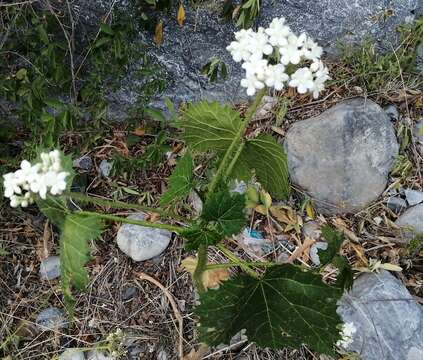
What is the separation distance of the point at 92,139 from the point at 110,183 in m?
0.25

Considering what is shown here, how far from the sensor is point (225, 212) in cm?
154

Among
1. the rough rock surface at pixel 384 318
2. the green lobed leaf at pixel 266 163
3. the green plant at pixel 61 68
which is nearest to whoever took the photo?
the green lobed leaf at pixel 266 163

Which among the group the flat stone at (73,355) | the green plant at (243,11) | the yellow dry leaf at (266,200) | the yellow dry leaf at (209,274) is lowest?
the flat stone at (73,355)

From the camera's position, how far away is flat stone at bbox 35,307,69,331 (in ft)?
7.60

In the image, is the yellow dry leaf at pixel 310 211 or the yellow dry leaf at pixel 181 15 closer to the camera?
the yellow dry leaf at pixel 310 211

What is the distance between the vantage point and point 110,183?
262 centimetres

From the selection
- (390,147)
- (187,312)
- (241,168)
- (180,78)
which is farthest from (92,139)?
(390,147)

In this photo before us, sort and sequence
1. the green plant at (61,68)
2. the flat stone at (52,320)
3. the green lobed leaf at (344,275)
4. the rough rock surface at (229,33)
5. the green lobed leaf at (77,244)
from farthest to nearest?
the rough rock surface at (229,33), the green plant at (61,68), the flat stone at (52,320), the green lobed leaf at (344,275), the green lobed leaf at (77,244)

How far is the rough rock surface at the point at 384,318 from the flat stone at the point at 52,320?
3.54ft

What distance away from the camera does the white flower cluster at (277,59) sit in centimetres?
138

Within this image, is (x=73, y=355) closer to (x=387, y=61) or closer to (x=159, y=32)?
(x=159, y=32)

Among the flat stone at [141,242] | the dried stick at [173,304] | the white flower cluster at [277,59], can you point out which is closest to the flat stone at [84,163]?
the flat stone at [141,242]

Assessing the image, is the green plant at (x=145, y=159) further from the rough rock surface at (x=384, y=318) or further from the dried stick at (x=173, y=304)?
the rough rock surface at (x=384, y=318)

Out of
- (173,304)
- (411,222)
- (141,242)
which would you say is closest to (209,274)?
(173,304)
